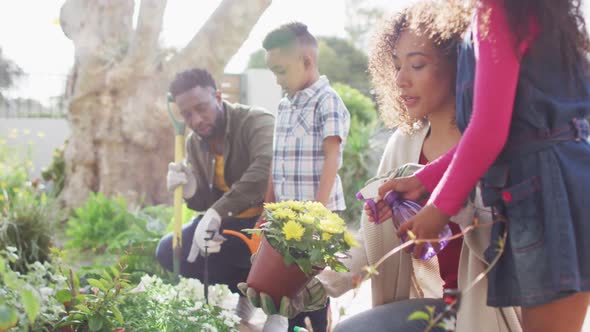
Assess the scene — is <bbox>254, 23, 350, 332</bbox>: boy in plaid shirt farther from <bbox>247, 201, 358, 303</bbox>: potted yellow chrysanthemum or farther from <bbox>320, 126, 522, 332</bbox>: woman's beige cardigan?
<bbox>247, 201, 358, 303</bbox>: potted yellow chrysanthemum

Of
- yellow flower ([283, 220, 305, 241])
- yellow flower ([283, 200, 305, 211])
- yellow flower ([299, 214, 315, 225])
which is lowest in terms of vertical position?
yellow flower ([283, 220, 305, 241])

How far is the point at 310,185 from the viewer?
2688 mm

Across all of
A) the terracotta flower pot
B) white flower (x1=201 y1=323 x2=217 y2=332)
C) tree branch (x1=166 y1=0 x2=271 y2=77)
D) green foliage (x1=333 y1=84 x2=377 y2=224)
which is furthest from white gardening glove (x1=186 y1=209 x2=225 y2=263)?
green foliage (x1=333 y1=84 x2=377 y2=224)

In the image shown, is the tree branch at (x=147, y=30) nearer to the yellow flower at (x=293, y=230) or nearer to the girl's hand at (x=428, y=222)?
the yellow flower at (x=293, y=230)

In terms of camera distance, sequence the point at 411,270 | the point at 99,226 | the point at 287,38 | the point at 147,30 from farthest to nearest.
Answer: the point at 147,30 → the point at 99,226 → the point at 287,38 → the point at 411,270

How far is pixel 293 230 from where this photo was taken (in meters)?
1.29

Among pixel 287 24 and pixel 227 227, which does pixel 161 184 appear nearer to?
pixel 227 227

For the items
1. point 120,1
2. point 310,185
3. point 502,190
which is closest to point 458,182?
point 502,190

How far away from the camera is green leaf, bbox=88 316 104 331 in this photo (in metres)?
1.38

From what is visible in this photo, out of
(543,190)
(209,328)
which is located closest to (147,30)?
(209,328)

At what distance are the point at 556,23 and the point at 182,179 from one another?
2.38 metres

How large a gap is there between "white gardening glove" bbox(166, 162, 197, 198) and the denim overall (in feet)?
7.31

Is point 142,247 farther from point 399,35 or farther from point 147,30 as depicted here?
point 147,30

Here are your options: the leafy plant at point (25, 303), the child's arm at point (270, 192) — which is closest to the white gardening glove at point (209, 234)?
the child's arm at point (270, 192)
